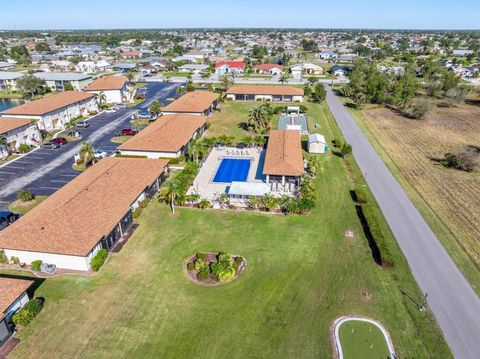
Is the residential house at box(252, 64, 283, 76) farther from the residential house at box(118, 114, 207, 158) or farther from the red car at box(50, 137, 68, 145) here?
the red car at box(50, 137, 68, 145)

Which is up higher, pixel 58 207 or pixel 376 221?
pixel 58 207

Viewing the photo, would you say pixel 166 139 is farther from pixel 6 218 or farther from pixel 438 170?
pixel 438 170

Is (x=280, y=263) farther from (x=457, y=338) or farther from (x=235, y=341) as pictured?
(x=457, y=338)

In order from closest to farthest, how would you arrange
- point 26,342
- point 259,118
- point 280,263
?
1. point 26,342
2. point 280,263
3. point 259,118

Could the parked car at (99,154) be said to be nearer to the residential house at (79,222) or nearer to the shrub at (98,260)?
the residential house at (79,222)

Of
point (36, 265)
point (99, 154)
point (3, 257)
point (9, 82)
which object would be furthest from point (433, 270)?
point (9, 82)

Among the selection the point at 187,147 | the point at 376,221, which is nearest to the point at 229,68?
the point at 187,147

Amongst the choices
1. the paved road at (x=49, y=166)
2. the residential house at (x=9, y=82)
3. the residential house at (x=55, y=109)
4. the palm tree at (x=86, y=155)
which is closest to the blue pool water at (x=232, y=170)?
the palm tree at (x=86, y=155)
